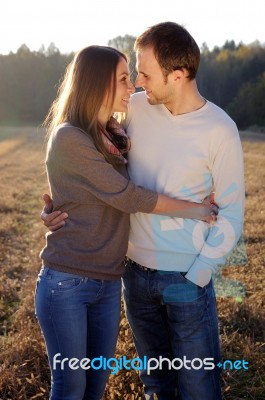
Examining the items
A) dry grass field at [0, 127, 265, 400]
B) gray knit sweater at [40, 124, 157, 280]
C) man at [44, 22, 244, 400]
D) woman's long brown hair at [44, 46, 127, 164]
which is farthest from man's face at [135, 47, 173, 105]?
dry grass field at [0, 127, 265, 400]

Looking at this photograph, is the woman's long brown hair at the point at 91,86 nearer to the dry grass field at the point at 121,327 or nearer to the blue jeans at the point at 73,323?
the blue jeans at the point at 73,323

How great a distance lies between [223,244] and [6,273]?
13.9ft

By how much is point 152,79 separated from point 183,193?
65 centimetres

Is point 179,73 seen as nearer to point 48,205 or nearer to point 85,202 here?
point 85,202

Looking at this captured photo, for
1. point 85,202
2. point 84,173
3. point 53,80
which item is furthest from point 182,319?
point 53,80

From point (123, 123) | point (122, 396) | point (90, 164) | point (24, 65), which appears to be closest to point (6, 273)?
point (122, 396)

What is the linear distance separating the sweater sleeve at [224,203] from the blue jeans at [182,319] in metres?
0.11

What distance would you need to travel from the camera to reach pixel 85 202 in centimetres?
257

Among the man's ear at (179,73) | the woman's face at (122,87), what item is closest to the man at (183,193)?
the man's ear at (179,73)

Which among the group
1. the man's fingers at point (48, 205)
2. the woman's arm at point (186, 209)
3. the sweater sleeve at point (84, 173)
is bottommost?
the woman's arm at point (186, 209)

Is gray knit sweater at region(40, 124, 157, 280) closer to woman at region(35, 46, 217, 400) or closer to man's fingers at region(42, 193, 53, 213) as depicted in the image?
woman at region(35, 46, 217, 400)

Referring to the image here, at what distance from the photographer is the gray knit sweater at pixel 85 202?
252cm

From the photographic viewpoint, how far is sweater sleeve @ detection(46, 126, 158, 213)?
2.50 metres

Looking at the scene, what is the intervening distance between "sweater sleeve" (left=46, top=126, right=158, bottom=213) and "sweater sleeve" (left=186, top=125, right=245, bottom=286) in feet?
1.51
